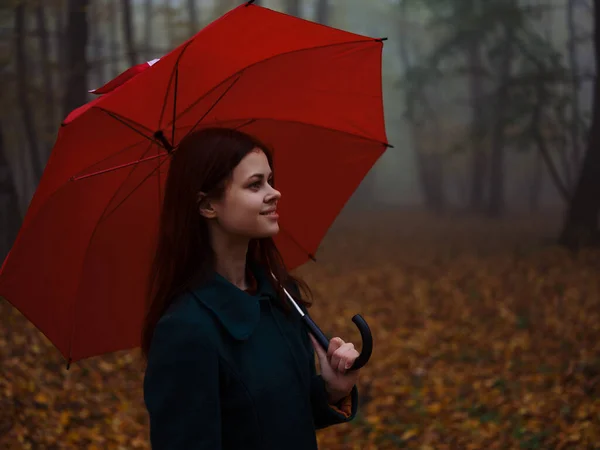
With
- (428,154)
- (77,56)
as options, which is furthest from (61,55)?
(428,154)

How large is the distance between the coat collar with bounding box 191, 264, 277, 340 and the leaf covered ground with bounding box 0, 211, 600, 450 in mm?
3866

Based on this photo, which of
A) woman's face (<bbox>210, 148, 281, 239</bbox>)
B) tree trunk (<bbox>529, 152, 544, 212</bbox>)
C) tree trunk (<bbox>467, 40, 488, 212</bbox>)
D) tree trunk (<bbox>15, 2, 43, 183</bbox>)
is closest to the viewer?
woman's face (<bbox>210, 148, 281, 239</bbox>)

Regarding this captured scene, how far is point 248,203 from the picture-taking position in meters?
2.15

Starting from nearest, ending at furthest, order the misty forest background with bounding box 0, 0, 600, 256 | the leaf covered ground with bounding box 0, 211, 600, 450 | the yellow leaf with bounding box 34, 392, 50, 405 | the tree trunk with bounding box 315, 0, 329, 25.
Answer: the leaf covered ground with bounding box 0, 211, 600, 450 < the yellow leaf with bounding box 34, 392, 50, 405 < the misty forest background with bounding box 0, 0, 600, 256 < the tree trunk with bounding box 315, 0, 329, 25

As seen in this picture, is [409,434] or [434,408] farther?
[434,408]

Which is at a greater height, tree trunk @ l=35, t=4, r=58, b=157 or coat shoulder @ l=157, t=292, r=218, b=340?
tree trunk @ l=35, t=4, r=58, b=157

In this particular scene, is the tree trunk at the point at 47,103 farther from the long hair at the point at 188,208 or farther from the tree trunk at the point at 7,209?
the long hair at the point at 188,208

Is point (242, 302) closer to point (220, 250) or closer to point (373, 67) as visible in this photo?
point (220, 250)

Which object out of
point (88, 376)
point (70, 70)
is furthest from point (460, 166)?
point (88, 376)

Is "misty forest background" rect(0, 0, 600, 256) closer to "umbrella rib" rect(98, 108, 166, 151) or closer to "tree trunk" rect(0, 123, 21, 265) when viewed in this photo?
"tree trunk" rect(0, 123, 21, 265)

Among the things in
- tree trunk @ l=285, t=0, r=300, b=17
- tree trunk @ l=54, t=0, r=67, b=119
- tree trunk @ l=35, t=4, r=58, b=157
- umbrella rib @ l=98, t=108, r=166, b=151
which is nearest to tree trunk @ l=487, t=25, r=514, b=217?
tree trunk @ l=285, t=0, r=300, b=17

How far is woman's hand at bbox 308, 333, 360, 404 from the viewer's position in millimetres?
2182

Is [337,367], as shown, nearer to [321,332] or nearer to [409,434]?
[321,332]

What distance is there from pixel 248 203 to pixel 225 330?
38cm
